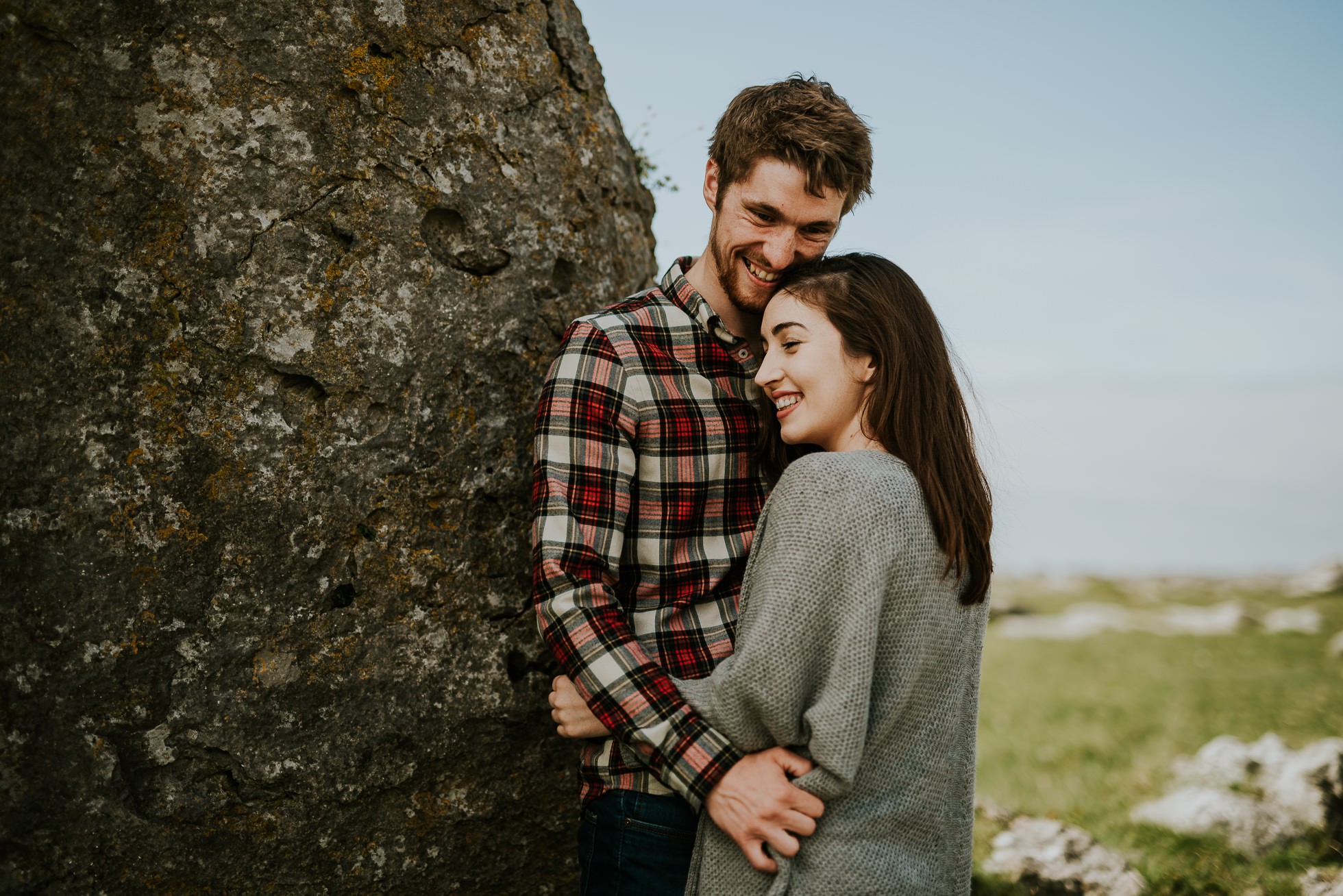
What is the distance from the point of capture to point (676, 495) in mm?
2268

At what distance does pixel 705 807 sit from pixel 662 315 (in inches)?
49.2

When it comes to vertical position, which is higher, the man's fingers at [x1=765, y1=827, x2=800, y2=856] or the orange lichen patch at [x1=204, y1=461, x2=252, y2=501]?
the orange lichen patch at [x1=204, y1=461, x2=252, y2=501]

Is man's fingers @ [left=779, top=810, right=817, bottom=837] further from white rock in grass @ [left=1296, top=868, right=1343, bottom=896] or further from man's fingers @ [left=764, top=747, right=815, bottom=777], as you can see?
white rock in grass @ [left=1296, top=868, right=1343, bottom=896]

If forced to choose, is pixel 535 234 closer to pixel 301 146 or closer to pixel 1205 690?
pixel 301 146

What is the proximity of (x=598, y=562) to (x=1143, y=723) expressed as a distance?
6.41 metres

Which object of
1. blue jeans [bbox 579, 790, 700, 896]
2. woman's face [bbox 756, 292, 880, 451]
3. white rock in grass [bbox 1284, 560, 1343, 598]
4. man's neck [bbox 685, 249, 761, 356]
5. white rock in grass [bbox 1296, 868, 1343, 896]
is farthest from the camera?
white rock in grass [bbox 1284, 560, 1343, 598]

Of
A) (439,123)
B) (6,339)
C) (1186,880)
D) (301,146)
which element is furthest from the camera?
(1186,880)

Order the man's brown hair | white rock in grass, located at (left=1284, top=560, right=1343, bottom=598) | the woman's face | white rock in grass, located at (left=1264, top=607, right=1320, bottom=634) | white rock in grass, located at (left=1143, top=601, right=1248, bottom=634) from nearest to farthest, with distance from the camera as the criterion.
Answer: the woman's face → the man's brown hair → white rock in grass, located at (left=1264, top=607, right=1320, bottom=634) → white rock in grass, located at (left=1143, top=601, right=1248, bottom=634) → white rock in grass, located at (left=1284, top=560, right=1343, bottom=598)

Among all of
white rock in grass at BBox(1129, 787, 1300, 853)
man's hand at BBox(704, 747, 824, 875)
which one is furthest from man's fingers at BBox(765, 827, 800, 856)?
white rock in grass at BBox(1129, 787, 1300, 853)

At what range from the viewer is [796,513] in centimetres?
192

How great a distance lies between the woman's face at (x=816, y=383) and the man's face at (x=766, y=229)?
22 cm

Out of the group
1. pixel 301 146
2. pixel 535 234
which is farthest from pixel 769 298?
pixel 301 146

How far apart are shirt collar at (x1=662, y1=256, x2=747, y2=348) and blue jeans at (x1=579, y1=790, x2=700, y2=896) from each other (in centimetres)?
121

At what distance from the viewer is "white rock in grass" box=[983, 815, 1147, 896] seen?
3562 mm
